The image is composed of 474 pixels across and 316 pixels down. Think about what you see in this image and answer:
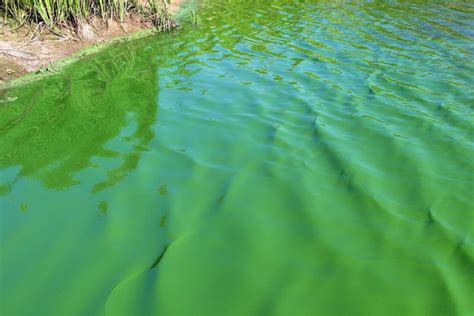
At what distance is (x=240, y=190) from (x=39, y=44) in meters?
5.94

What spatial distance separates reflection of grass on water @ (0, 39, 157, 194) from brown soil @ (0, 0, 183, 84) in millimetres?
574

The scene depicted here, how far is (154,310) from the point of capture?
8.11 ft

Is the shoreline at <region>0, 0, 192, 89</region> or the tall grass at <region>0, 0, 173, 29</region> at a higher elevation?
the tall grass at <region>0, 0, 173, 29</region>

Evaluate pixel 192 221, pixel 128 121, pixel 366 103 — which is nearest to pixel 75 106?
pixel 128 121

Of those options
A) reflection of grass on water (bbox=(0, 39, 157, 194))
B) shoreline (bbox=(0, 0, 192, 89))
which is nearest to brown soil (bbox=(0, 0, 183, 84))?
shoreline (bbox=(0, 0, 192, 89))

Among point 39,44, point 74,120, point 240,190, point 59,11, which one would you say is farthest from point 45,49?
point 240,190

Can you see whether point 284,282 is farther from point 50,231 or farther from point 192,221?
point 50,231

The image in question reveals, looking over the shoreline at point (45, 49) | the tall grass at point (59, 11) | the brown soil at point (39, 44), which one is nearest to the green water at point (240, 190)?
the shoreline at point (45, 49)

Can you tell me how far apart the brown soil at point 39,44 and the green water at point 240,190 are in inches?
24.4

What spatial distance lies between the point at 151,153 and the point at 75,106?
6.12 ft

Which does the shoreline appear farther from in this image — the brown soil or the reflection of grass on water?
the reflection of grass on water

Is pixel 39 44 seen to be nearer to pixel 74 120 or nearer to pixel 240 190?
pixel 74 120

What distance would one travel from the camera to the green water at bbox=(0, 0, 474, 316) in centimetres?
261

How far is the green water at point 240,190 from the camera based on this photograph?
8.55 ft
